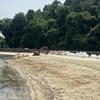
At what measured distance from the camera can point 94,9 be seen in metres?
82.2

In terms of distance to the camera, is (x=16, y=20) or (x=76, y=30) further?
(x=16, y=20)

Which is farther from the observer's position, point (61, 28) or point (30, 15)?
point (30, 15)

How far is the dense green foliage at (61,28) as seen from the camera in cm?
6731

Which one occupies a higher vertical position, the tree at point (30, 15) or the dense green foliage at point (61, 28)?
the tree at point (30, 15)

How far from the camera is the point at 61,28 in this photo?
8050 cm

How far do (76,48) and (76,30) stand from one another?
5247mm

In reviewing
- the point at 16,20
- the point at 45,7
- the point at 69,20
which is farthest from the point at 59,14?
the point at 45,7

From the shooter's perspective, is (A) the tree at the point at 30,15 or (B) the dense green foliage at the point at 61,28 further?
(A) the tree at the point at 30,15

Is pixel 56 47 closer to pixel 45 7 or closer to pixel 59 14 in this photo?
pixel 59 14

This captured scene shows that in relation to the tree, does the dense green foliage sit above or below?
below

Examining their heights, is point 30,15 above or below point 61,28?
above

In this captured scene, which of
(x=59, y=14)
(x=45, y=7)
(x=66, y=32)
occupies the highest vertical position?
(x=45, y=7)

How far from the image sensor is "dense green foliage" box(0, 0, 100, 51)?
67.3 meters

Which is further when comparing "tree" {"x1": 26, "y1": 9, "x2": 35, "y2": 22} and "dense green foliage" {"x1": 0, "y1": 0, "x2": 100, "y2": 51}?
"tree" {"x1": 26, "y1": 9, "x2": 35, "y2": 22}
